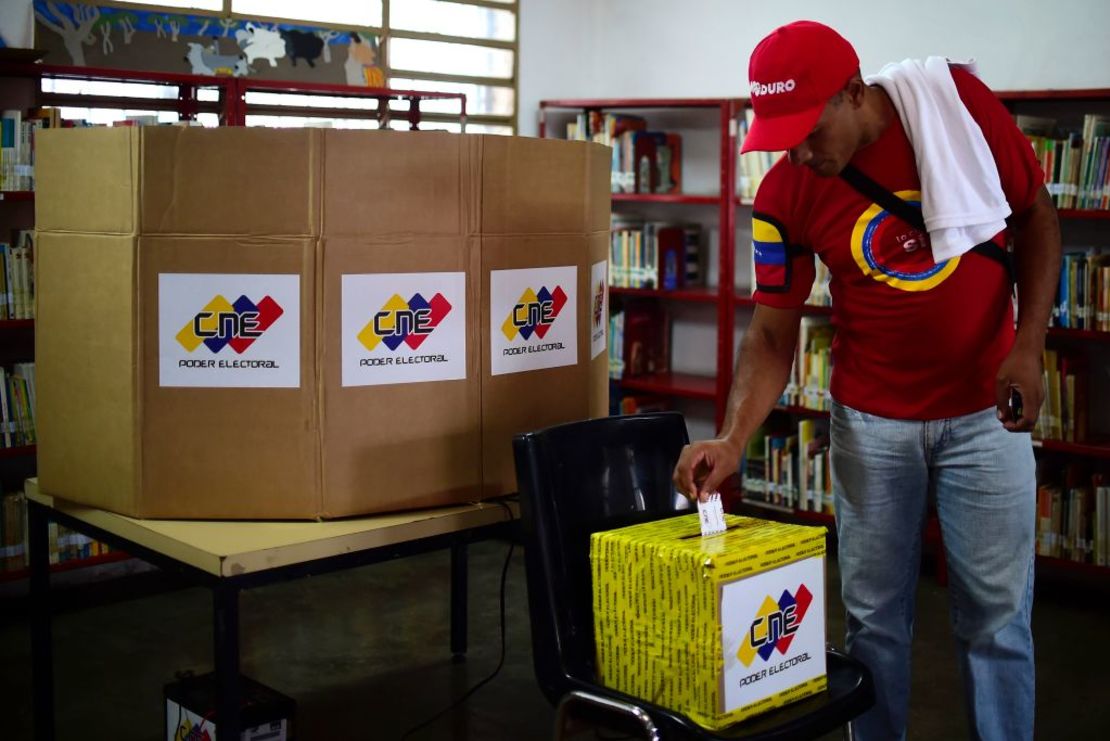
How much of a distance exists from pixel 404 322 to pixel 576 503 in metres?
0.42

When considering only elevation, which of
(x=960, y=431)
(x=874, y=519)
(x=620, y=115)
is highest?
(x=620, y=115)

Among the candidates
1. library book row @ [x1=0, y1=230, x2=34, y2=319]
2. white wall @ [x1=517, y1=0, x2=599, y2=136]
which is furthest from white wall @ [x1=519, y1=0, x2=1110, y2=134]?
library book row @ [x1=0, y1=230, x2=34, y2=319]

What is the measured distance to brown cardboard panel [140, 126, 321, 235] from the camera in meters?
1.97

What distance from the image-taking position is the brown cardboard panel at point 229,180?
6.47 feet

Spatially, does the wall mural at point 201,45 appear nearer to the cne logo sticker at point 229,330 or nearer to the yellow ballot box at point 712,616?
the cne logo sticker at point 229,330

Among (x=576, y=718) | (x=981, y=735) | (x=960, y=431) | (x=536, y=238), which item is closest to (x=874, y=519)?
(x=960, y=431)

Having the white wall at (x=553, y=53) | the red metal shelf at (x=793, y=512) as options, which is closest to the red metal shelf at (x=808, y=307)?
the red metal shelf at (x=793, y=512)

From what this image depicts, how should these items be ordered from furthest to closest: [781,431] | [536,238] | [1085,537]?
[781,431]
[1085,537]
[536,238]

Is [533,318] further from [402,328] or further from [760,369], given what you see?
[760,369]

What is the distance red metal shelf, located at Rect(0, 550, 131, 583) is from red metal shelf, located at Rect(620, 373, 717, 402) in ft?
6.90

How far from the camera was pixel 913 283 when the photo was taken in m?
1.95

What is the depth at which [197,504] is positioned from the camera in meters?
2.07

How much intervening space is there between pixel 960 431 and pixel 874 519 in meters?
0.21

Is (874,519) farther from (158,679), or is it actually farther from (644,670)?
(158,679)
